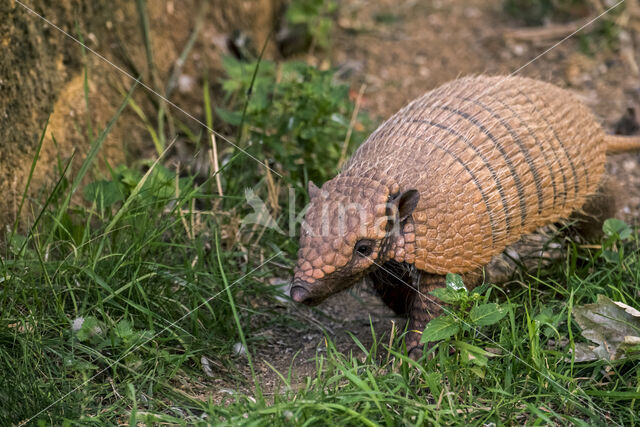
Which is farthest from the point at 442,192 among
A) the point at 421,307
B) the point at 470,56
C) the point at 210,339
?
the point at 470,56

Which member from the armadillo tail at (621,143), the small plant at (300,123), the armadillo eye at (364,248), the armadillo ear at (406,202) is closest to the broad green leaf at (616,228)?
the armadillo tail at (621,143)

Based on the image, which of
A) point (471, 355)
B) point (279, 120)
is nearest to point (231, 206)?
point (279, 120)

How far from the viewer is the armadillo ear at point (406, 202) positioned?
344cm

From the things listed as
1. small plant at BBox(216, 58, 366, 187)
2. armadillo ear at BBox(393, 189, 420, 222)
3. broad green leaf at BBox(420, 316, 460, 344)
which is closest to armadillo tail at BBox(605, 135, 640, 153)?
small plant at BBox(216, 58, 366, 187)

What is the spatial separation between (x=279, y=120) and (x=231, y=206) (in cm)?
79

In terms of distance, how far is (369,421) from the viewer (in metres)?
2.88

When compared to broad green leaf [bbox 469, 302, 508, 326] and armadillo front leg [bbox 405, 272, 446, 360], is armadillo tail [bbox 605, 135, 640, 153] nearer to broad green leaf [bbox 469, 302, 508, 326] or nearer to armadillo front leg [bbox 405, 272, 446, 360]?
armadillo front leg [bbox 405, 272, 446, 360]

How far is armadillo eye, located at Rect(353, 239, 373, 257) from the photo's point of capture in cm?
344

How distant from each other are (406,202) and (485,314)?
0.66m

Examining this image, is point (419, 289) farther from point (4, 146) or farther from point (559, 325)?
point (4, 146)

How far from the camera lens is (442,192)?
11.9ft

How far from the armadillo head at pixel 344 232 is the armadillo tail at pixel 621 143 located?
1942mm

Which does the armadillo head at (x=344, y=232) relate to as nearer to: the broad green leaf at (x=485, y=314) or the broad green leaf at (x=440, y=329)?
the broad green leaf at (x=440, y=329)

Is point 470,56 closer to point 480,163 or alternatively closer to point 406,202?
Result: point 480,163
